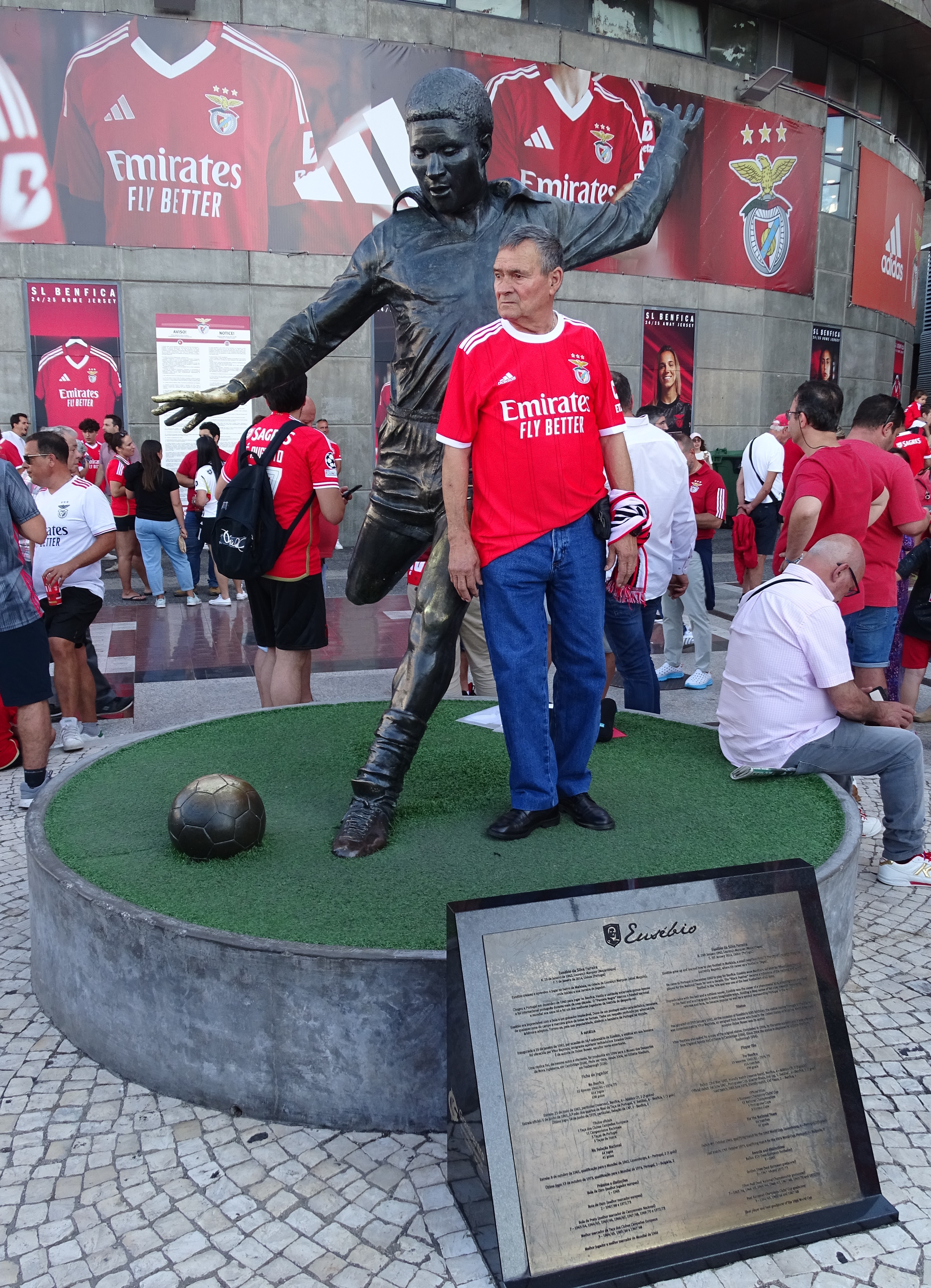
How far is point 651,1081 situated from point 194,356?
13.9 metres

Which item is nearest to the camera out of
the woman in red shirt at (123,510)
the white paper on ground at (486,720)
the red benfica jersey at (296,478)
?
the white paper on ground at (486,720)

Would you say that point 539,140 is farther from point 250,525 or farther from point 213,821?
point 213,821

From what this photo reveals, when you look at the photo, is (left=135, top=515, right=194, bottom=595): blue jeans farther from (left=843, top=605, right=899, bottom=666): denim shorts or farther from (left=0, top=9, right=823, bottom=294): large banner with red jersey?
(left=843, top=605, right=899, bottom=666): denim shorts

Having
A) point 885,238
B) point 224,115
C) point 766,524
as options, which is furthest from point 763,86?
point 766,524

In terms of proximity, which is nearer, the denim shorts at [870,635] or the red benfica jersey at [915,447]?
the denim shorts at [870,635]

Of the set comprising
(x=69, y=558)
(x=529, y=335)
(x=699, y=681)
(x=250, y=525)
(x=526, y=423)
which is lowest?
(x=699, y=681)

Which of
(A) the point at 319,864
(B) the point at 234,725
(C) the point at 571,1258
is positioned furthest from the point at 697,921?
(B) the point at 234,725

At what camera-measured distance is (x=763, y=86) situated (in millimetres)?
17688

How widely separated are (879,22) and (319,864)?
21.0 meters

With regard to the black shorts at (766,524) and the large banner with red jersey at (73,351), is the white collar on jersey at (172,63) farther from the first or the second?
the black shorts at (766,524)

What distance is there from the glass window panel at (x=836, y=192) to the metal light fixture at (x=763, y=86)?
224 centimetres

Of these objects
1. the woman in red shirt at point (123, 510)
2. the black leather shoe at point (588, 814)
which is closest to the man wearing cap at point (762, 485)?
the woman in red shirt at point (123, 510)

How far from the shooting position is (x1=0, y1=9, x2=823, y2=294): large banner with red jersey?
531 inches

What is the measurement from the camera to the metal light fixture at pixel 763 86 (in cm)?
1741
